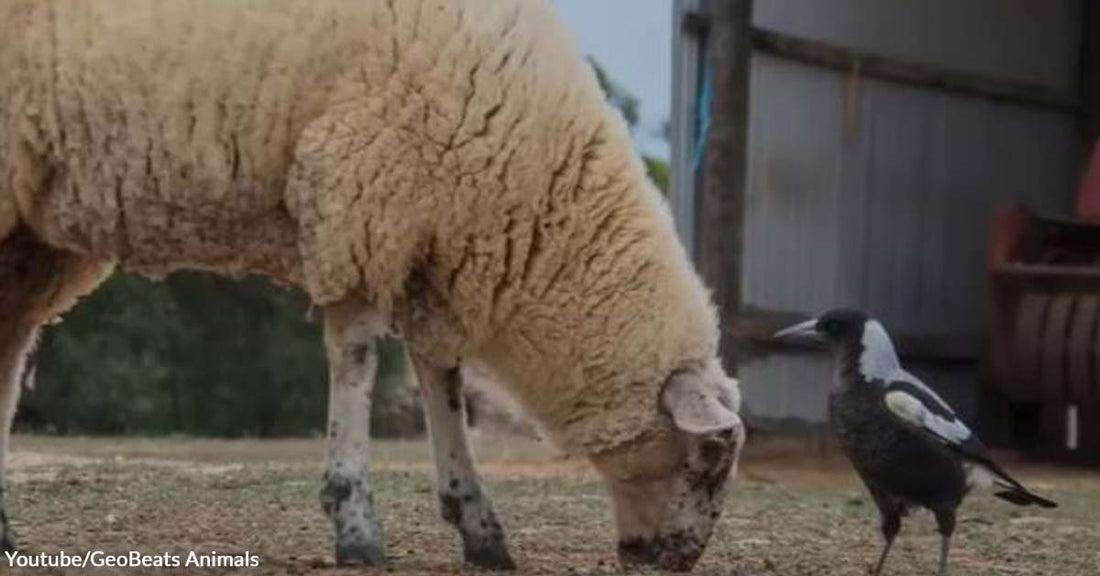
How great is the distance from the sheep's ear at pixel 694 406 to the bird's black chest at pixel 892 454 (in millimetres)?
400

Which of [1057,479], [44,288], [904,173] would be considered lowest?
[1057,479]

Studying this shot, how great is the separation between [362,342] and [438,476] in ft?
1.81

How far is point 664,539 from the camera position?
7.03 metres

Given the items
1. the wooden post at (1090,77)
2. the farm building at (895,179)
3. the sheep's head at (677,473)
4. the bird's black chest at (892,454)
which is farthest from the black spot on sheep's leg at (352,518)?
the wooden post at (1090,77)

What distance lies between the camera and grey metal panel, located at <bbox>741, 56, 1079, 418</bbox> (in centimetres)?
1454

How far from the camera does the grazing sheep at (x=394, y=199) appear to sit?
22.3 feet

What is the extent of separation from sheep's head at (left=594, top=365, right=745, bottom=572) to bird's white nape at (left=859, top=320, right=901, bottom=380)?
1.37ft

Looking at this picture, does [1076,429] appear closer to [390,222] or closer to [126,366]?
[126,366]

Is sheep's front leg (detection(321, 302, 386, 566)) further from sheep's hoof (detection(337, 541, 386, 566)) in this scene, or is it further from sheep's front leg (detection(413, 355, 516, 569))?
sheep's front leg (detection(413, 355, 516, 569))

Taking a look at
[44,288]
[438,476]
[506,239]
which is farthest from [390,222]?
[44,288]

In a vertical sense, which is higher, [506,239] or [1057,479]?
[506,239]

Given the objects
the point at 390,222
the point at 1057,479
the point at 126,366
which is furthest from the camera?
the point at 126,366

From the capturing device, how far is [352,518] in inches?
271

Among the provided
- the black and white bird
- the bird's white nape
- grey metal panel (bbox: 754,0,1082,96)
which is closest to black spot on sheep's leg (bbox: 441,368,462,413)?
the black and white bird
